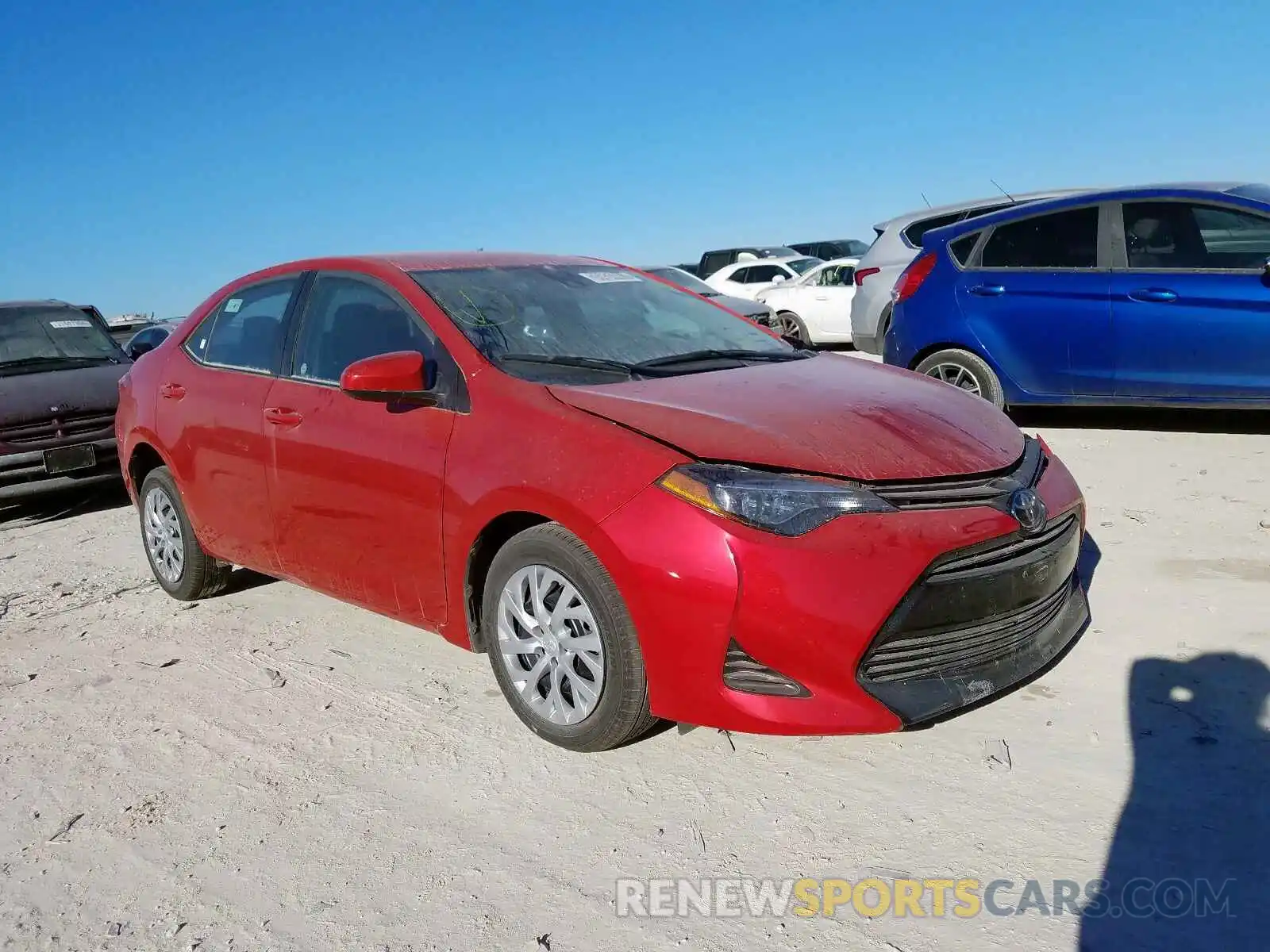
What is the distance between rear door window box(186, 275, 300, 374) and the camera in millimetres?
4418

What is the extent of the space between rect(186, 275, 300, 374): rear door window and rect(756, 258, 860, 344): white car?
9.96 m

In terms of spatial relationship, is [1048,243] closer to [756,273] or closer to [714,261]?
[756,273]

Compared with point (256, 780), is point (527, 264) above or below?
above

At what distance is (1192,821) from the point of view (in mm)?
2586

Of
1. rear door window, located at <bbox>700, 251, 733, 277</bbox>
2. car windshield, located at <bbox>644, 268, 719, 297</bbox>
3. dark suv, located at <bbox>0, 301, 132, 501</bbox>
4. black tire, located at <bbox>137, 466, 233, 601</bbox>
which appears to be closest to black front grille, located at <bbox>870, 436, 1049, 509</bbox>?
black tire, located at <bbox>137, 466, 233, 601</bbox>

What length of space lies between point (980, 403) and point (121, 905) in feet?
10.2

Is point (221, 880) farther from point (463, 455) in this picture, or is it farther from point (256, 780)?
point (463, 455)

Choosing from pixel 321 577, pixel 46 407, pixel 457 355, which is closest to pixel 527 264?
pixel 457 355

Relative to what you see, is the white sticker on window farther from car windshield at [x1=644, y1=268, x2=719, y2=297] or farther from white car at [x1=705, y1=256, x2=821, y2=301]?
white car at [x1=705, y1=256, x2=821, y2=301]

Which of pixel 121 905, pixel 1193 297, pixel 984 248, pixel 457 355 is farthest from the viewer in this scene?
pixel 984 248

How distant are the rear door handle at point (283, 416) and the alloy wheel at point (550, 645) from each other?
1355mm

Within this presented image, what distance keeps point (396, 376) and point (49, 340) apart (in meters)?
6.78

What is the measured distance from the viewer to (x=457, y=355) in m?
3.52

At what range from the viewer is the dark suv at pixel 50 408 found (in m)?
7.55
